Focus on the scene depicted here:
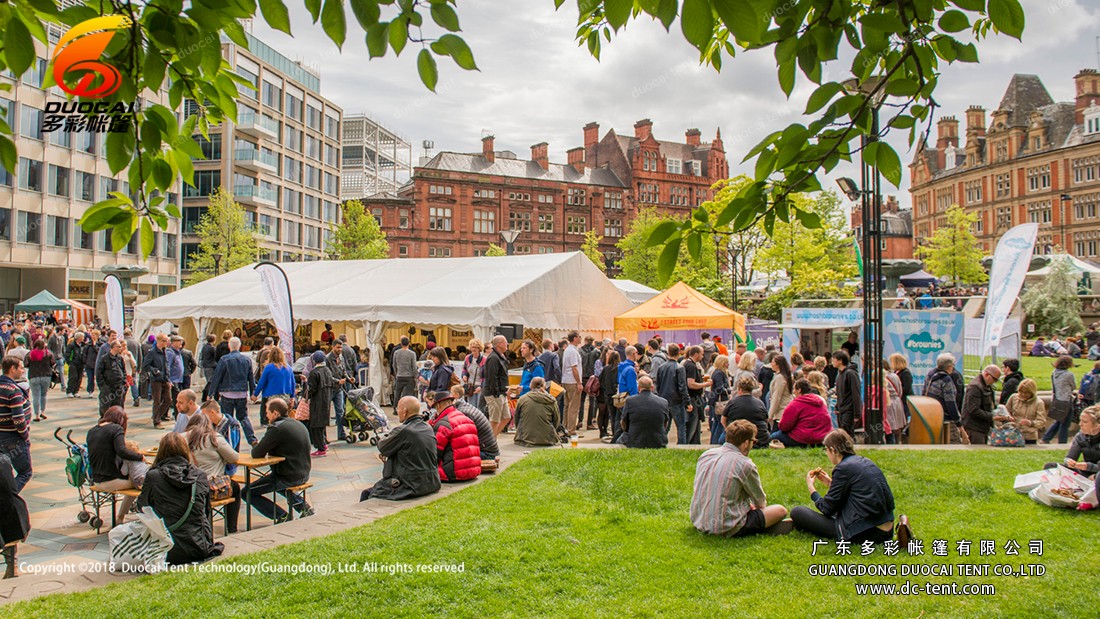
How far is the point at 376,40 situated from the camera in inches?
90.8

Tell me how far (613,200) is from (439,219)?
1895 cm

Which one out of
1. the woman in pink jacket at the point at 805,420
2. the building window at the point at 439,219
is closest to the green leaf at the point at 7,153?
the woman in pink jacket at the point at 805,420

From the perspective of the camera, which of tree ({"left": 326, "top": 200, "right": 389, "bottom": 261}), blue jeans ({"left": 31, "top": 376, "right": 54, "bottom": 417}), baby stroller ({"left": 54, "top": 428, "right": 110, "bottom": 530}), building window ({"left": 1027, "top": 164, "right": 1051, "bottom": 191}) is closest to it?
baby stroller ({"left": 54, "top": 428, "right": 110, "bottom": 530})

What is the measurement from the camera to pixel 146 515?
573 cm

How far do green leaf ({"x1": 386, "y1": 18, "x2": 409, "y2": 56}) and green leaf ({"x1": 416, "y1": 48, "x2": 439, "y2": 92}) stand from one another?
0.22 feet

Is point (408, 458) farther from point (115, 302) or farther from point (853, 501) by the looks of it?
point (115, 302)

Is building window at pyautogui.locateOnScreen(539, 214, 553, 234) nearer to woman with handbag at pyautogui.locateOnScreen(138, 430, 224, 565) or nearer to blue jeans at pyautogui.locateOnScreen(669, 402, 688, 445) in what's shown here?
blue jeans at pyautogui.locateOnScreen(669, 402, 688, 445)

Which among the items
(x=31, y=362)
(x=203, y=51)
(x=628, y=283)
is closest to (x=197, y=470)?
(x=203, y=51)

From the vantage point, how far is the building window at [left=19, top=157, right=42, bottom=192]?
132 feet

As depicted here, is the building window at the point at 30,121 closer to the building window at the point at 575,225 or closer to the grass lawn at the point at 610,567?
the grass lawn at the point at 610,567

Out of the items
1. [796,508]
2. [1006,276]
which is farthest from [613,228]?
[796,508]

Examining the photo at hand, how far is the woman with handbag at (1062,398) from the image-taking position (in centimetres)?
1077

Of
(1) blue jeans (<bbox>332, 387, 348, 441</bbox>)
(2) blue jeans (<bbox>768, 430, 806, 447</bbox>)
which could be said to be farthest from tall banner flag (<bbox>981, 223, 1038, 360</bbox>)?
(1) blue jeans (<bbox>332, 387, 348, 441</bbox>)

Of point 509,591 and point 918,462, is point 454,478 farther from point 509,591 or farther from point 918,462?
point 918,462
